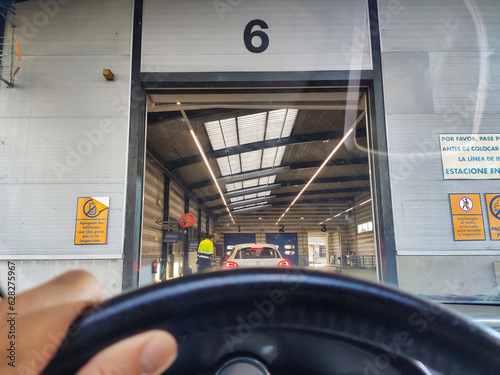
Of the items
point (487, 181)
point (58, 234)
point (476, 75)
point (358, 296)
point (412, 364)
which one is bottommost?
point (412, 364)

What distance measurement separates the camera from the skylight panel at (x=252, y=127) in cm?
966

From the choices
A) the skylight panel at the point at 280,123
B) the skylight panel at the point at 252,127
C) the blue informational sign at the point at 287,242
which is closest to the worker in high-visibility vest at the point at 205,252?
the skylight panel at the point at 252,127

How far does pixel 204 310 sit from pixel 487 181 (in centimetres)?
588

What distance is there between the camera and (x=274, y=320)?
504 mm

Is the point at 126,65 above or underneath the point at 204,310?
above

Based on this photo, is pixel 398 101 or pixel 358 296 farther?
pixel 398 101

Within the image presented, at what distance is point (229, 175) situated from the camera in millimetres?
15820

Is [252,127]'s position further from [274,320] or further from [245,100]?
[274,320]

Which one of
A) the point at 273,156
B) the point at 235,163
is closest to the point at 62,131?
the point at 235,163

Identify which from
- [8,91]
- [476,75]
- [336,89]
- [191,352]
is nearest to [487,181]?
[476,75]

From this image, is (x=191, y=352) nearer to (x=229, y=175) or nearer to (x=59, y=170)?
(x=59, y=170)

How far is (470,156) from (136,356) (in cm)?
592

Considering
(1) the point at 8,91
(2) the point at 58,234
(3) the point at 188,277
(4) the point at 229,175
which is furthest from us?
(4) the point at 229,175

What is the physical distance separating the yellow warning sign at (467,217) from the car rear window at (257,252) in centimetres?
445
